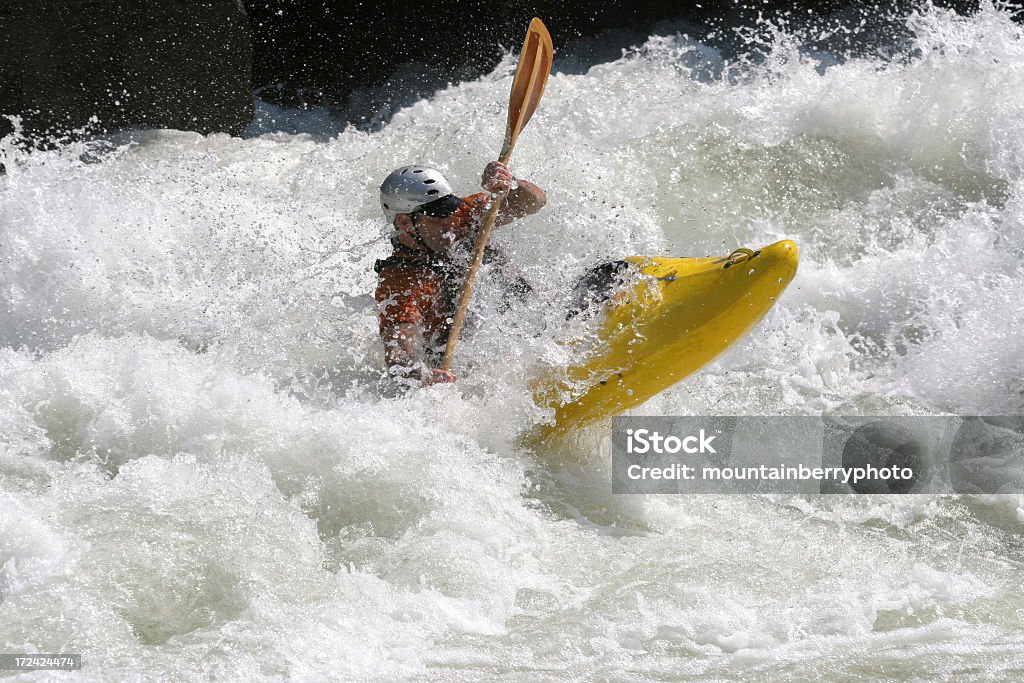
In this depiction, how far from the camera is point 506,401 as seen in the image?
334 centimetres

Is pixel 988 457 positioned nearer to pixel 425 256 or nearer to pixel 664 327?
pixel 664 327

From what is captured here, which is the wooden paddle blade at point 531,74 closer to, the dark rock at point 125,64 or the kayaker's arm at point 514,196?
the kayaker's arm at point 514,196

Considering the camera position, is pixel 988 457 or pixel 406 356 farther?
pixel 988 457

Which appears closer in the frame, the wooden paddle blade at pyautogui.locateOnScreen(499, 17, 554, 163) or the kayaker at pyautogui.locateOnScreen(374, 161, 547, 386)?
the kayaker at pyautogui.locateOnScreen(374, 161, 547, 386)

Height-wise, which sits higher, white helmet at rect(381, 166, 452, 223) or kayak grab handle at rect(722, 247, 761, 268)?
white helmet at rect(381, 166, 452, 223)

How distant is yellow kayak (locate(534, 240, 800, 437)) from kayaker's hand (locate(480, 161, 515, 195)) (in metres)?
0.57

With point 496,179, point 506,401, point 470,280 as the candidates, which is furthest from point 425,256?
point 506,401

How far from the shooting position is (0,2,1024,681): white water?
2445 millimetres

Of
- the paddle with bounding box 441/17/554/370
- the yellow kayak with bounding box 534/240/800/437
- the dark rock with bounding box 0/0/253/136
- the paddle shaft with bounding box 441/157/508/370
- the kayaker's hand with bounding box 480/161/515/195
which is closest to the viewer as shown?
the yellow kayak with bounding box 534/240/800/437

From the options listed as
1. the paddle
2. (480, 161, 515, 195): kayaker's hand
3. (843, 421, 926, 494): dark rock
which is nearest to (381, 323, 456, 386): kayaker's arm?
(480, 161, 515, 195): kayaker's hand

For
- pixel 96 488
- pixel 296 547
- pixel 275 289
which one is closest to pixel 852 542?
pixel 296 547

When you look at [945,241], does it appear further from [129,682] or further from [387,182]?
[129,682]

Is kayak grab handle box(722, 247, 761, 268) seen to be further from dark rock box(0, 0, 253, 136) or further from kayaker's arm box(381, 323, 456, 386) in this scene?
dark rock box(0, 0, 253, 136)

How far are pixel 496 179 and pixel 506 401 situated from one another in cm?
80
